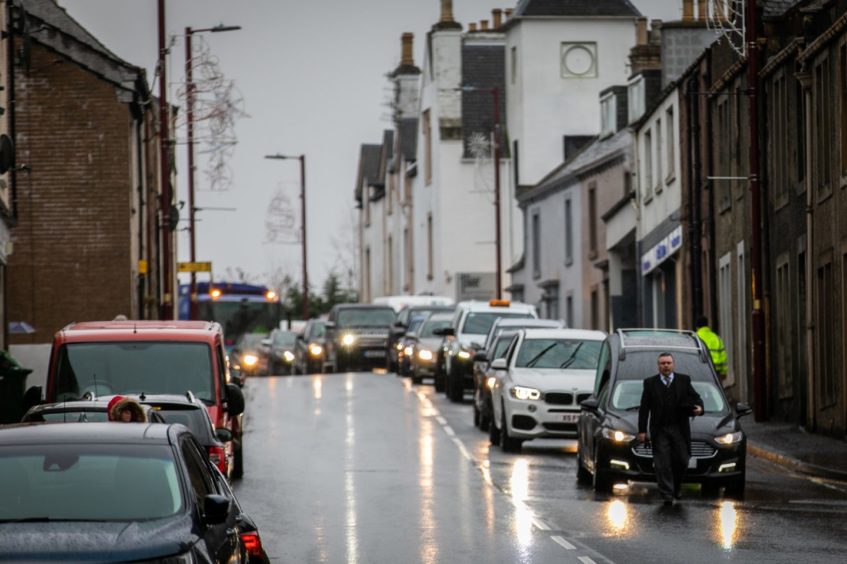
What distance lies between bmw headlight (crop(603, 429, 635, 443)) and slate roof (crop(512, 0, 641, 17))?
54.3 m

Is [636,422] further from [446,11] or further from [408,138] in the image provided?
[408,138]

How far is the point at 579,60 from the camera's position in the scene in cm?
7662

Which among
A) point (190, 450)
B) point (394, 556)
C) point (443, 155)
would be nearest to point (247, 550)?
point (190, 450)

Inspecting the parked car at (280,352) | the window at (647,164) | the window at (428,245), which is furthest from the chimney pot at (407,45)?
the window at (647,164)

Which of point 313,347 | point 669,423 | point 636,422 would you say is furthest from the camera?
point 313,347

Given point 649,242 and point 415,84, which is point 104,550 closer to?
point 649,242

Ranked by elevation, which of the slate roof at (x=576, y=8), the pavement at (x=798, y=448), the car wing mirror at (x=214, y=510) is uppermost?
the slate roof at (x=576, y=8)

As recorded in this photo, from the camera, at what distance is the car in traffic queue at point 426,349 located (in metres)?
47.8

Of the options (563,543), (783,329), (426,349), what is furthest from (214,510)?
(426,349)

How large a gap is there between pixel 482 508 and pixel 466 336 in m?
22.0

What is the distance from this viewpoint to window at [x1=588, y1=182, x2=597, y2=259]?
199 ft

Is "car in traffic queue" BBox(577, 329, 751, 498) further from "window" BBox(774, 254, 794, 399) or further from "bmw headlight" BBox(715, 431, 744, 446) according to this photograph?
"window" BBox(774, 254, 794, 399)

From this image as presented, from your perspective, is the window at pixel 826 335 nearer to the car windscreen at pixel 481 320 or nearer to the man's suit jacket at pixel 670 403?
the man's suit jacket at pixel 670 403

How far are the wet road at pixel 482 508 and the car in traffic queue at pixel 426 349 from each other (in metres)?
15.2
